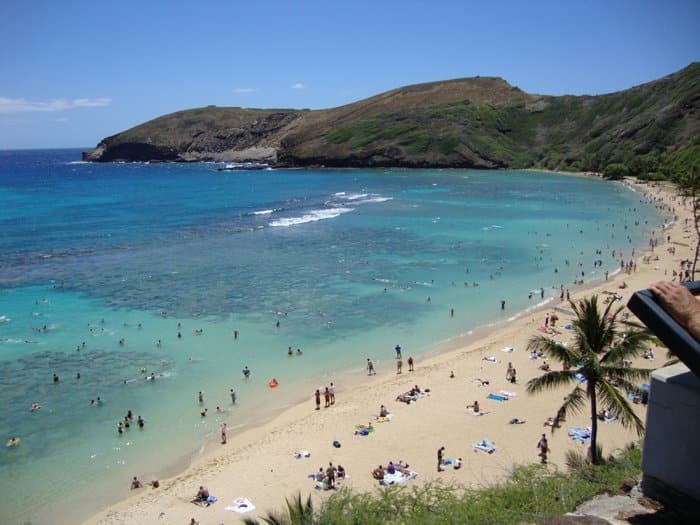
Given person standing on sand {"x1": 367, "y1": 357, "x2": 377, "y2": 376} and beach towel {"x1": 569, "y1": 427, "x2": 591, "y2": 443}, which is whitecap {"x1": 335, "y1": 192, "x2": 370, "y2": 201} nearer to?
person standing on sand {"x1": 367, "y1": 357, "x2": 377, "y2": 376}

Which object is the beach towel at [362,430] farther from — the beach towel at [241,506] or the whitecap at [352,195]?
the whitecap at [352,195]

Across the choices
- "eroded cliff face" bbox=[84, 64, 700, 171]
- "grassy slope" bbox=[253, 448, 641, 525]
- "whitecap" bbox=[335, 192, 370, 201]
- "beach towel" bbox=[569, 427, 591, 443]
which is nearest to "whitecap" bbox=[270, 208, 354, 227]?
"whitecap" bbox=[335, 192, 370, 201]

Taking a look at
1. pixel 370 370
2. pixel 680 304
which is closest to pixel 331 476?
pixel 370 370

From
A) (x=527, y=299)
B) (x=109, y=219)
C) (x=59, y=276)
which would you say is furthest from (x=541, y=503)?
(x=109, y=219)

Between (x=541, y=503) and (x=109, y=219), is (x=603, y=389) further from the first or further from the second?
(x=109, y=219)

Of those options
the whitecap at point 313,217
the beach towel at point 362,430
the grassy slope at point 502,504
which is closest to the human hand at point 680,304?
the grassy slope at point 502,504

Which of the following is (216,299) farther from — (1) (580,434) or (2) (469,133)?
(2) (469,133)

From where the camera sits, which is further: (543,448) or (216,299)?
(216,299)
